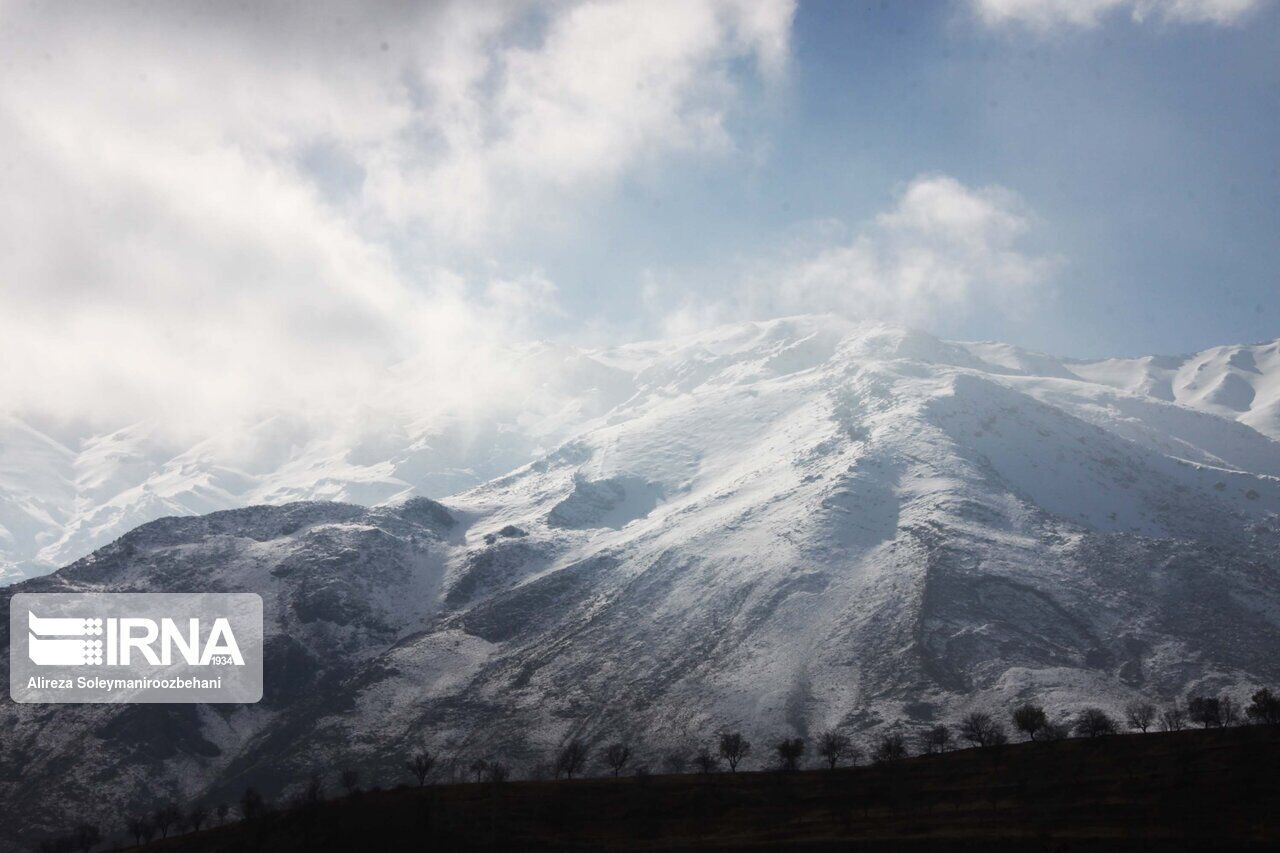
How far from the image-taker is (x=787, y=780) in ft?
434

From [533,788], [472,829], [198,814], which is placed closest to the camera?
[472,829]

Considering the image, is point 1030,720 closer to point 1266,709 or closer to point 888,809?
point 1266,709

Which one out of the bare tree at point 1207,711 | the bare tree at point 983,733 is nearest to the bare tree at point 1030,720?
the bare tree at point 983,733

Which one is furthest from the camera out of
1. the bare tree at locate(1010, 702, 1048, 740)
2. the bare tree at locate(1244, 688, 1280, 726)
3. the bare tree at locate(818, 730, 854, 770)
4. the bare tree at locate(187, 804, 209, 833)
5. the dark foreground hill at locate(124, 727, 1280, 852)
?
the bare tree at locate(818, 730, 854, 770)

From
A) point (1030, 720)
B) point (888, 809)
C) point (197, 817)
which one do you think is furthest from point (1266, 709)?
point (197, 817)

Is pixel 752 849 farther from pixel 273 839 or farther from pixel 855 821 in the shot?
pixel 273 839

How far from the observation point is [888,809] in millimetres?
108562

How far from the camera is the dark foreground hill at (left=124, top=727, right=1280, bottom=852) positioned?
8806 centimetres

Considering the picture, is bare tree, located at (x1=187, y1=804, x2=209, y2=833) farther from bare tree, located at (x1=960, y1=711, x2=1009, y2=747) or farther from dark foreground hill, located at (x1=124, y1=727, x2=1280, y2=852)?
bare tree, located at (x1=960, y1=711, x2=1009, y2=747)

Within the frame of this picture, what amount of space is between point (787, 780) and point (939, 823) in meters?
37.4

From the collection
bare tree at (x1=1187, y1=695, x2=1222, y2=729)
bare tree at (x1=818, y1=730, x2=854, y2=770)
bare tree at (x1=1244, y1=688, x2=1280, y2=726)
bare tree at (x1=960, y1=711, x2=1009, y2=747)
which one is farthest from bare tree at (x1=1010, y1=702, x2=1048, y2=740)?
bare tree at (x1=818, y1=730, x2=854, y2=770)

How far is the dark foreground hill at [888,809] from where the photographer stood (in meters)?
88.1

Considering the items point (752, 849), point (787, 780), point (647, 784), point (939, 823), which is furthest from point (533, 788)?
point (939, 823)

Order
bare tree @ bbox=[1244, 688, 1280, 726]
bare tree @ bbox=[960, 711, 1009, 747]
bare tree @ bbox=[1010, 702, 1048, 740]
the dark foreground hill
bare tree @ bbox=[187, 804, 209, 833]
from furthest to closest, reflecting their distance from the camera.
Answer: bare tree @ bbox=[960, 711, 1009, 747]
bare tree @ bbox=[1010, 702, 1048, 740]
bare tree @ bbox=[187, 804, 209, 833]
bare tree @ bbox=[1244, 688, 1280, 726]
the dark foreground hill
